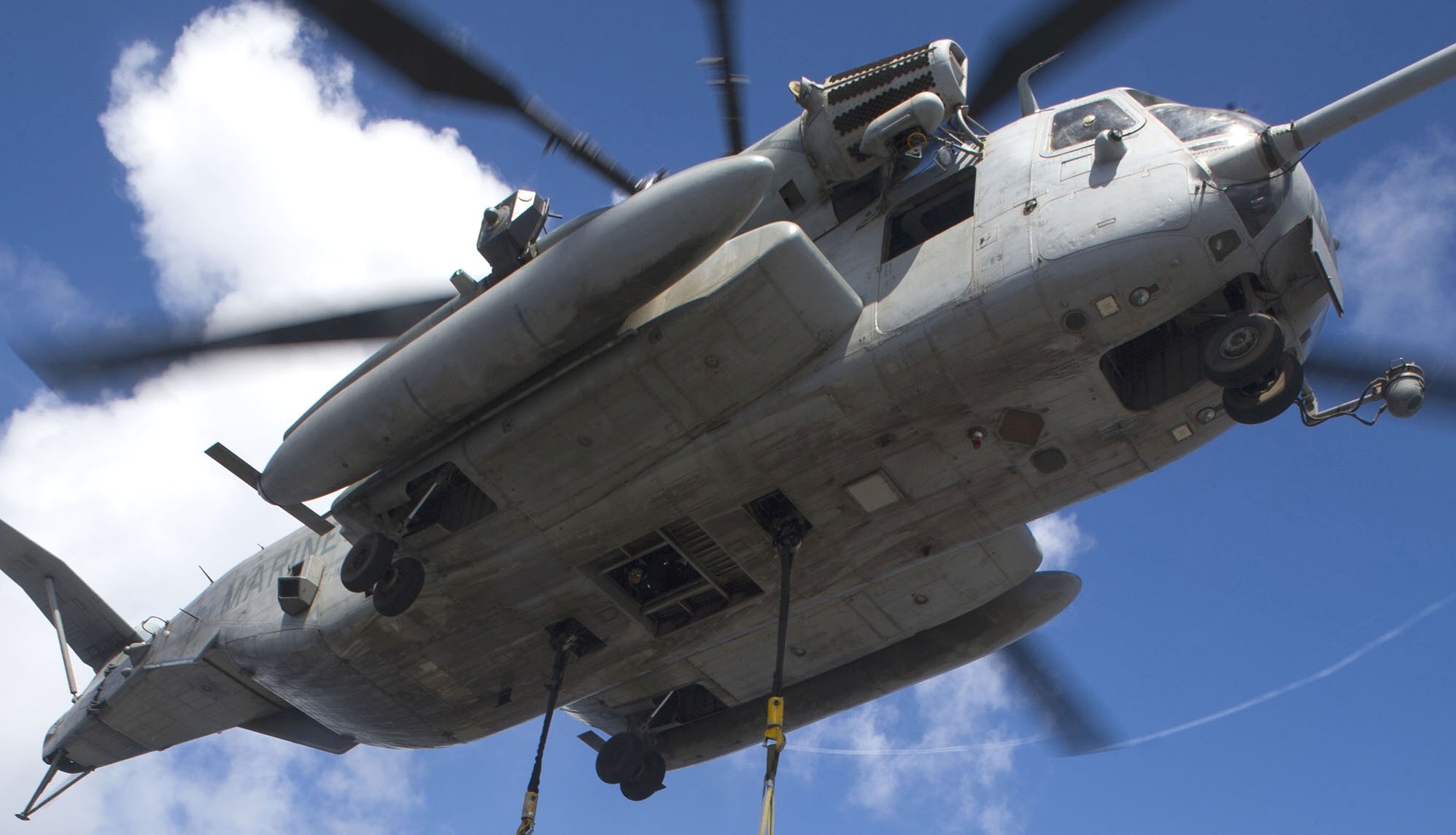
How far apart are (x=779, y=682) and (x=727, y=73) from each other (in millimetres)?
5608

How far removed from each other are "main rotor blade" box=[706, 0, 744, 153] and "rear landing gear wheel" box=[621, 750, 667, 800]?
7498 millimetres

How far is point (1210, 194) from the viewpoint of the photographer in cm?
989

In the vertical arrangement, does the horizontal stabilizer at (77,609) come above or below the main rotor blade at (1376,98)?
above

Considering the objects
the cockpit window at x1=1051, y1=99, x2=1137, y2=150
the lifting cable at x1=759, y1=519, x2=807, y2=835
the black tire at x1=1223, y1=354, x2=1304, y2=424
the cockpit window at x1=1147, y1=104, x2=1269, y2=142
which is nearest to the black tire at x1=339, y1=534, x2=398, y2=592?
the lifting cable at x1=759, y1=519, x2=807, y2=835

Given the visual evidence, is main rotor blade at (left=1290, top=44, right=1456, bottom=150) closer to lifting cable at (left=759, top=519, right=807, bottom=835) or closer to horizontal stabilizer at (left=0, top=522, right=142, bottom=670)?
lifting cable at (left=759, top=519, right=807, bottom=835)

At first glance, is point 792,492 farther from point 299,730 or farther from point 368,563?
point 299,730

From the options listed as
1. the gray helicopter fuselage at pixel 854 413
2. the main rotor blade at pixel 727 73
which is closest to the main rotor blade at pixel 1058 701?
the gray helicopter fuselage at pixel 854 413

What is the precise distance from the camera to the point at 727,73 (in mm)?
11836

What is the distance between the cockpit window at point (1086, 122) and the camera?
10.9m

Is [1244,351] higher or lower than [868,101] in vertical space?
lower

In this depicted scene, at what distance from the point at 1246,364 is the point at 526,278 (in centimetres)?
597

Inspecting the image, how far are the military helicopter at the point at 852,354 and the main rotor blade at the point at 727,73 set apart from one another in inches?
14.6

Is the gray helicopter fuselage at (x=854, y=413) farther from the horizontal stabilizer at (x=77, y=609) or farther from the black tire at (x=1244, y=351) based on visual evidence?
the horizontal stabilizer at (x=77, y=609)

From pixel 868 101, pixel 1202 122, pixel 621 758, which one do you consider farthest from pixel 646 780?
pixel 1202 122
